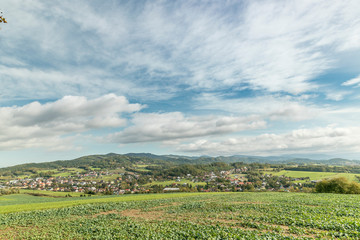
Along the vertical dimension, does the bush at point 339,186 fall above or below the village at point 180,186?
above

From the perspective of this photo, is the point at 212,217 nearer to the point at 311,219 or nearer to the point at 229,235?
the point at 229,235

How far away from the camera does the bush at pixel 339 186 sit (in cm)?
5461

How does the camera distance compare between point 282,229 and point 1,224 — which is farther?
point 1,224

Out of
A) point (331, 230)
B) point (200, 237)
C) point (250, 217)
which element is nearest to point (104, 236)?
point (200, 237)

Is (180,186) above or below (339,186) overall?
below

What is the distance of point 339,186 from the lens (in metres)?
56.7

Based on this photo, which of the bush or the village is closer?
the bush

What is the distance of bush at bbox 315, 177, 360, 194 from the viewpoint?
5461cm

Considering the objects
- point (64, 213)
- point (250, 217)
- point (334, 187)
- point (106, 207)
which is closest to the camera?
point (250, 217)

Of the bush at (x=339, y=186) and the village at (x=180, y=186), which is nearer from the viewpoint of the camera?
the bush at (x=339, y=186)

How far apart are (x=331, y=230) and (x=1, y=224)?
1509 inches

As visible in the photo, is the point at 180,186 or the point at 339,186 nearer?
the point at 339,186

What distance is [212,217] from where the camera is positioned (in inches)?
944

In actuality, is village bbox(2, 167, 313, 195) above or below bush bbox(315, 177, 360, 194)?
below
